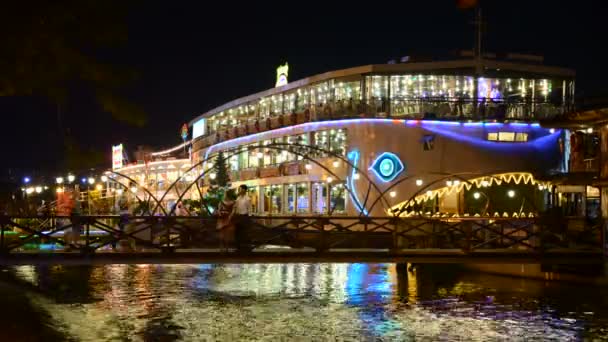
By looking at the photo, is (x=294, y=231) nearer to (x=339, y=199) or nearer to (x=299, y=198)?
(x=339, y=199)

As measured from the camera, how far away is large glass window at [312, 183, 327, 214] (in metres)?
42.2

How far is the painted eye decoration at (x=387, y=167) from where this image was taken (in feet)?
125

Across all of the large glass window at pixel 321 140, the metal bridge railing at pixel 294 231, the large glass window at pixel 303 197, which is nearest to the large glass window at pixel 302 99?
the large glass window at pixel 321 140

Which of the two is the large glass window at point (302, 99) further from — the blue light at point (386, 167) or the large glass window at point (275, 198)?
the blue light at point (386, 167)

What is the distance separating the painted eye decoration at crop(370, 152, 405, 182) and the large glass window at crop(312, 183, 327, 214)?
4790 mm

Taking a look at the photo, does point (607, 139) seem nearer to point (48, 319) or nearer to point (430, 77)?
point (430, 77)

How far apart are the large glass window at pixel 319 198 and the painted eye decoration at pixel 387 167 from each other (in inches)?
189

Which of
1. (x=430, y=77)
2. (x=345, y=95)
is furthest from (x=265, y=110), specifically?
(x=430, y=77)

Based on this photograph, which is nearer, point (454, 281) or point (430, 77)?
point (454, 281)

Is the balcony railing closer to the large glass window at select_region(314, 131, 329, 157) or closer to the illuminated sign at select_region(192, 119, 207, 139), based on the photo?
the large glass window at select_region(314, 131, 329, 157)

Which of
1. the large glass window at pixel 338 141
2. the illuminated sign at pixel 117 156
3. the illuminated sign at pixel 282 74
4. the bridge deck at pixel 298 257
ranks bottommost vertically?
the bridge deck at pixel 298 257

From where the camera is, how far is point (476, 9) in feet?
145

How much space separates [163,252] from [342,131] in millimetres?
22328

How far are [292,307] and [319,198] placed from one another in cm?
2520
